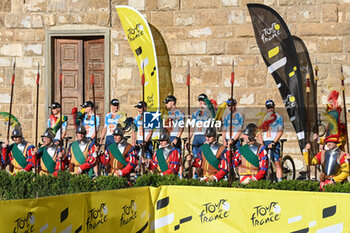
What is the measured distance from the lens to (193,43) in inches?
673

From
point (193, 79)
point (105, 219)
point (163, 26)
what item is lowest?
point (105, 219)

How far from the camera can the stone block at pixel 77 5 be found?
17.6m

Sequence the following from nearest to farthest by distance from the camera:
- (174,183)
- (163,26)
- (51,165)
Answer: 1. (174,183)
2. (51,165)
3. (163,26)

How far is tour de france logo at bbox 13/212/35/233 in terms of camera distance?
788 centimetres

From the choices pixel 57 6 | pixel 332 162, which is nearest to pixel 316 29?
pixel 332 162

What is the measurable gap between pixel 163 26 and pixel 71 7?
2.32 metres

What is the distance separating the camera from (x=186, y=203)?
10.7 meters

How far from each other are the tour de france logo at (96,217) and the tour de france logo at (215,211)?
158 centimetres

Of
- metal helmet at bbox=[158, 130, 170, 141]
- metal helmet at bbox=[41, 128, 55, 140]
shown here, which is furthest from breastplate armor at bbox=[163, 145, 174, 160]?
metal helmet at bbox=[41, 128, 55, 140]

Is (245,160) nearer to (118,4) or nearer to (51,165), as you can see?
(51,165)

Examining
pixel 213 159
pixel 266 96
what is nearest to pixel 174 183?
pixel 213 159

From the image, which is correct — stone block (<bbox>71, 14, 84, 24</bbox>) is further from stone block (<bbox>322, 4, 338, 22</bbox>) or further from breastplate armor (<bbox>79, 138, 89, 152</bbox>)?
stone block (<bbox>322, 4, 338, 22</bbox>)

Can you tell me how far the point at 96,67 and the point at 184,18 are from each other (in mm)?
2508

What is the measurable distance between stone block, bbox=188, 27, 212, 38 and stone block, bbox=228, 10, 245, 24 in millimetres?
549
